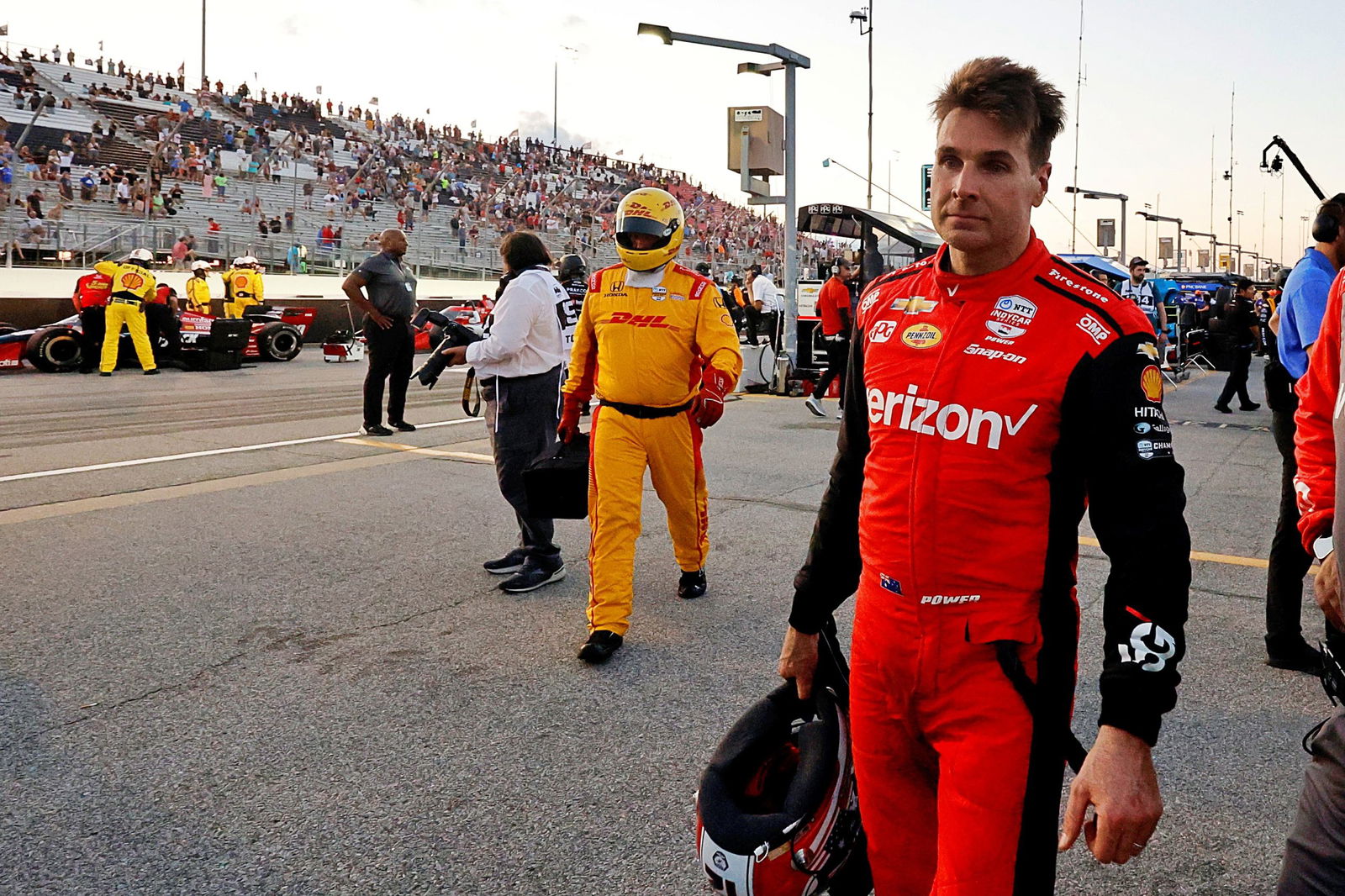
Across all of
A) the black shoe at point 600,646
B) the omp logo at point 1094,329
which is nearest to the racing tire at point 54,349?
the black shoe at point 600,646

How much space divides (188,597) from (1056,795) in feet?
14.5

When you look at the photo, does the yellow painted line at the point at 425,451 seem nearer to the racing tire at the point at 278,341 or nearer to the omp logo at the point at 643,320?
the omp logo at the point at 643,320

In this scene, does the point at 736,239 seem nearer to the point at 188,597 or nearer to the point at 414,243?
the point at 414,243

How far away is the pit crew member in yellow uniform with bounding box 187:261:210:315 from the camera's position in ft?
61.4

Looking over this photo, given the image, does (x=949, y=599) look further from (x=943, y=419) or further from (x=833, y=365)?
(x=833, y=365)

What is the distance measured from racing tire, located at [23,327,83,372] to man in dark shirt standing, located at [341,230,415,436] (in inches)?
337

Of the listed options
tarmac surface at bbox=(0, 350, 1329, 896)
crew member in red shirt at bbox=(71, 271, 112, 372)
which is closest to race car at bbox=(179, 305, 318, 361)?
crew member in red shirt at bbox=(71, 271, 112, 372)

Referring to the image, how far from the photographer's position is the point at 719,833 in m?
2.02

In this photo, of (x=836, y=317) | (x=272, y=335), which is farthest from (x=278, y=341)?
(x=836, y=317)

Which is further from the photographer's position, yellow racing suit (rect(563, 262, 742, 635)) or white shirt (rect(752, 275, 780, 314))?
white shirt (rect(752, 275, 780, 314))

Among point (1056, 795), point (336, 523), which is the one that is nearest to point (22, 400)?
point (336, 523)

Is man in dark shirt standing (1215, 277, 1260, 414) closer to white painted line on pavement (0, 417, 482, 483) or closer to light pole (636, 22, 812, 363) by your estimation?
light pole (636, 22, 812, 363)

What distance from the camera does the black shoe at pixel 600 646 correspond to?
4.46m

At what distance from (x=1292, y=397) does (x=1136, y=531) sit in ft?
11.1
